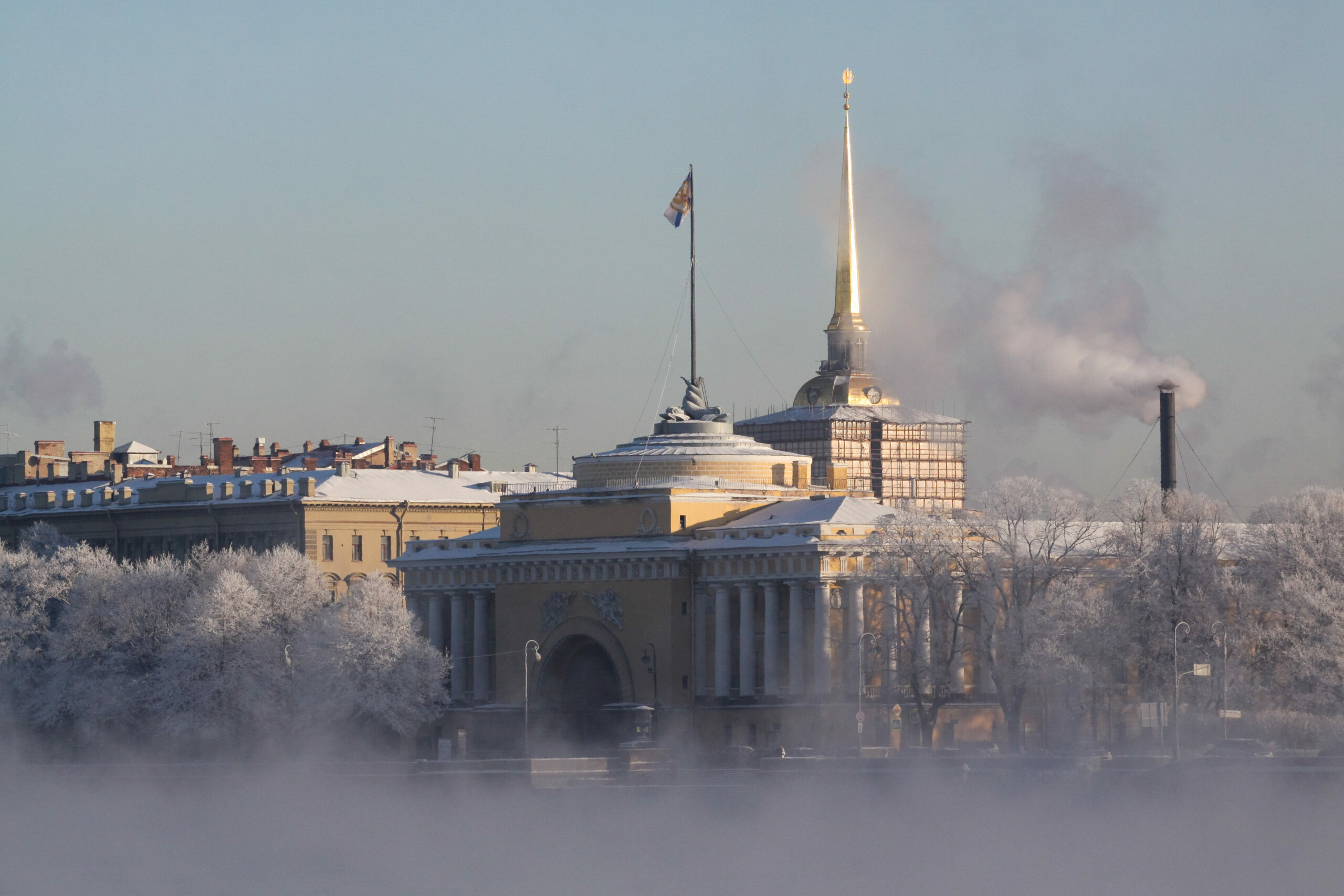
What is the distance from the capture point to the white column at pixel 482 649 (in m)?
108

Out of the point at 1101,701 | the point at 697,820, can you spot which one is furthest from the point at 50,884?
the point at 1101,701

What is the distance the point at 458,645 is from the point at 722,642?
14065mm

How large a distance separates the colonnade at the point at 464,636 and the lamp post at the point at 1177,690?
28.5m

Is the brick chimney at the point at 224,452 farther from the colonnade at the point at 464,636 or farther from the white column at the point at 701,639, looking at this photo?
the white column at the point at 701,639

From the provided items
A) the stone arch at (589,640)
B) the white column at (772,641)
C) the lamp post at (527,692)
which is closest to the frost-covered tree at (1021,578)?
the white column at (772,641)

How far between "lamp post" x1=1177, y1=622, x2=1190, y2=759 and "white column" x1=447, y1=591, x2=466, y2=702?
97.9 ft

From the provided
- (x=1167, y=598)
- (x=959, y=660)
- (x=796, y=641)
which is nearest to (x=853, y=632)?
(x=796, y=641)

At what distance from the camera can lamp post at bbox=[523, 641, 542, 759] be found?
10188 cm

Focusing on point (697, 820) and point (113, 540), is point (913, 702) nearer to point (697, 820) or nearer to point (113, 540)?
point (697, 820)

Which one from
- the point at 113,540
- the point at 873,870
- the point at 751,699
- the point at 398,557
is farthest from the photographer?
the point at 113,540

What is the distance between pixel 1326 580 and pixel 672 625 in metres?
24.4

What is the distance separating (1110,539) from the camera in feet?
300

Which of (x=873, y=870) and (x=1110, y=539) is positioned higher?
(x=1110, y=539)

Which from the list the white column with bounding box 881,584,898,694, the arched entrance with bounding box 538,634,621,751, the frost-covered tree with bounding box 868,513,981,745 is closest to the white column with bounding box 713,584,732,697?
the arched entrance with bounding box 538,634,621,751
